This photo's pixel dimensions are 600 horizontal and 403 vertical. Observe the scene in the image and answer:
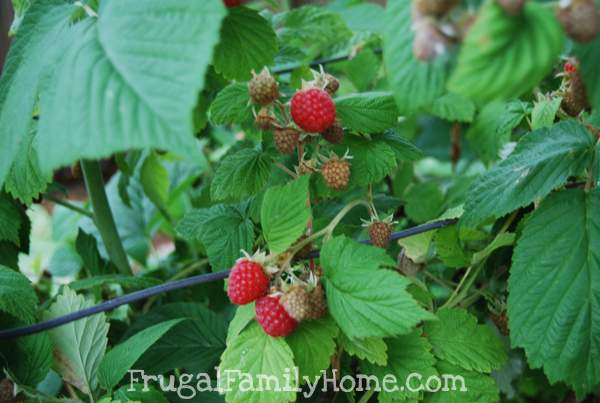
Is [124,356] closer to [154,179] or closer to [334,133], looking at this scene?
[334,133]

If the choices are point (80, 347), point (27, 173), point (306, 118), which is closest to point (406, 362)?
point (306, 118)

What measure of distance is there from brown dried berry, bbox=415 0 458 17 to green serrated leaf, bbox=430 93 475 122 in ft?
2.44

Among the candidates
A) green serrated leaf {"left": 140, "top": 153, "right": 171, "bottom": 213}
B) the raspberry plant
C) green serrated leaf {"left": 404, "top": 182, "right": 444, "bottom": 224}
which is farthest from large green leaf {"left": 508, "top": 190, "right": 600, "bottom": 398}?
green serrated leaf {"left": 140, "top": 153, "right": 171, "bottom": 213}

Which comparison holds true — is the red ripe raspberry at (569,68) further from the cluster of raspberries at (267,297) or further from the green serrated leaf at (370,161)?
the cluster of raspberries at (267,297)

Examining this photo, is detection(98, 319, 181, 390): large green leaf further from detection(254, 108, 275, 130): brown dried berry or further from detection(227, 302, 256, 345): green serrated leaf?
detection(254, 108, 275, 130): brown dried berry

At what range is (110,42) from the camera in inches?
19.3

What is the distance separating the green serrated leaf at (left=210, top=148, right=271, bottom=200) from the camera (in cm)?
72

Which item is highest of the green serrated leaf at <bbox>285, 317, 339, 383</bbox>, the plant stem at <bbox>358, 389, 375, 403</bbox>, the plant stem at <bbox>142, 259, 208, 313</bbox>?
the green serrated leaf at <bbox>285, 317, 339, 383</bbox>

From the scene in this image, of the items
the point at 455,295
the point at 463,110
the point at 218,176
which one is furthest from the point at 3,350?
the point at 463,110

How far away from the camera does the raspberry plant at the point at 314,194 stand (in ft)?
1.38

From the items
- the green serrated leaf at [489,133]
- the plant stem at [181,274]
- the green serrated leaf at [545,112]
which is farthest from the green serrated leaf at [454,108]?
the plant stem at [181,274]

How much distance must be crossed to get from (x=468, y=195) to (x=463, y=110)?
456 millimetres

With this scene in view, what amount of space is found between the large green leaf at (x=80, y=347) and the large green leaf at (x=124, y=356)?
0.10 feet

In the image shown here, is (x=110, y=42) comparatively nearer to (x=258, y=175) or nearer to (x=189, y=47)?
(x=189, y=47)
